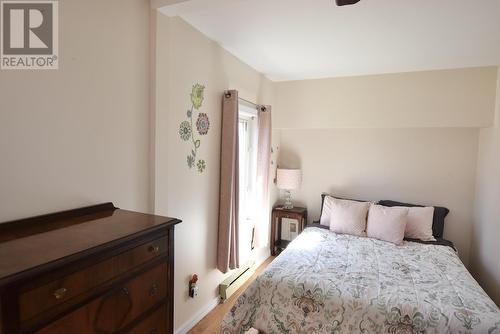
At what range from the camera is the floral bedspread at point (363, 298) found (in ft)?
5.25

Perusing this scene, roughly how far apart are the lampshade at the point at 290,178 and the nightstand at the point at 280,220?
0.99ft

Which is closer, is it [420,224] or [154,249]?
[154,249]

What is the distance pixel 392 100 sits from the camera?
3.13m

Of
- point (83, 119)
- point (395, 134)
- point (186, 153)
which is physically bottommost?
point (186, 153)

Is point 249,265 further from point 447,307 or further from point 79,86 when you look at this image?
point 79,86

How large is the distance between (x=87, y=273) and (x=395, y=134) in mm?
3362

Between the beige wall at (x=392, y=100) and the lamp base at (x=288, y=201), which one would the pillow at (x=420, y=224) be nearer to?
the beige wall at (x=392, y=100)

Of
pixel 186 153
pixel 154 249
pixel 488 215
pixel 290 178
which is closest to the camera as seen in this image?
pixel 154 249

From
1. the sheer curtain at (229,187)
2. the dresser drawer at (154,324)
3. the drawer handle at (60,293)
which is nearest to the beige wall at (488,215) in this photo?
the sheer curtain at (229,187)

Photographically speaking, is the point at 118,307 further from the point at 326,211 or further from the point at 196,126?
the point at 326,211

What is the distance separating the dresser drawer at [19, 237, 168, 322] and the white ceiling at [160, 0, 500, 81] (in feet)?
4.39

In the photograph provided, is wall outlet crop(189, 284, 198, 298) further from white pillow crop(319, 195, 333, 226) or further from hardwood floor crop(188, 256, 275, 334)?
white pillow crop(319, 195, 333, 226)

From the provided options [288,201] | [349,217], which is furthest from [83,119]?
[288,201]

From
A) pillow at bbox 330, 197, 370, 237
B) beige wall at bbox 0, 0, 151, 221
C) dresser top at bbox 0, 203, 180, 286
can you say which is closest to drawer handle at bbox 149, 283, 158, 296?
dresser top at bbox 0, 203, 180, 286
